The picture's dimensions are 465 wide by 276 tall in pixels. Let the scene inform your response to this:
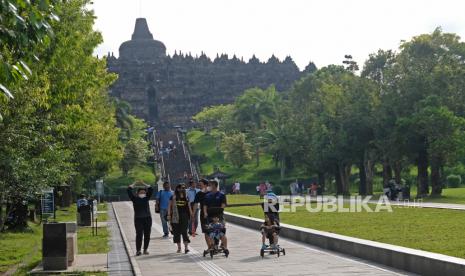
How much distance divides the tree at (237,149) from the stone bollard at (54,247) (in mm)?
71609

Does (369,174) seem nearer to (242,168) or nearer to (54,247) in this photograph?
(242,168)

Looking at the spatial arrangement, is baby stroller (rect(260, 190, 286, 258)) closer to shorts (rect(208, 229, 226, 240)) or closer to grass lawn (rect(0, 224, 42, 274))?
shorts (rect(208, 229, 226, 240))

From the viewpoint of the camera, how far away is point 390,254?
46.4 feet

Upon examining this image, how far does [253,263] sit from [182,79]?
467ft

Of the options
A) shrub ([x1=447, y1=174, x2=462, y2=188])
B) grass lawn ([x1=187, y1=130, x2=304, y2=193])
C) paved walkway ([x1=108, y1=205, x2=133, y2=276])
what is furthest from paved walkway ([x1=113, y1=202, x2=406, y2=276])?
grass lawn ([x1=187, y1=130, x2=304, y2=193])

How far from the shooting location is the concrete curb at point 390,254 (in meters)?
11.9

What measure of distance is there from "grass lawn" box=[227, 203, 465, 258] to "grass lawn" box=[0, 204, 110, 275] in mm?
5949

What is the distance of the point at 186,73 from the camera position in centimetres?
15775

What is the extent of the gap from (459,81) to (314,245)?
101 feet

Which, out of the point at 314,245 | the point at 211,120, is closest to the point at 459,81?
the point at 314,245

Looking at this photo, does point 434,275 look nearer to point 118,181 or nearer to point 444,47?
point 444,47

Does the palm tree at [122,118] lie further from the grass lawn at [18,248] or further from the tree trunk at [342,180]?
the grass lawn at [18,248]

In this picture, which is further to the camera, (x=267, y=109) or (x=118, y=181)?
(x=267, y=109)

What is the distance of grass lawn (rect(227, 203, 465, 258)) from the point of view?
15.9 meters
